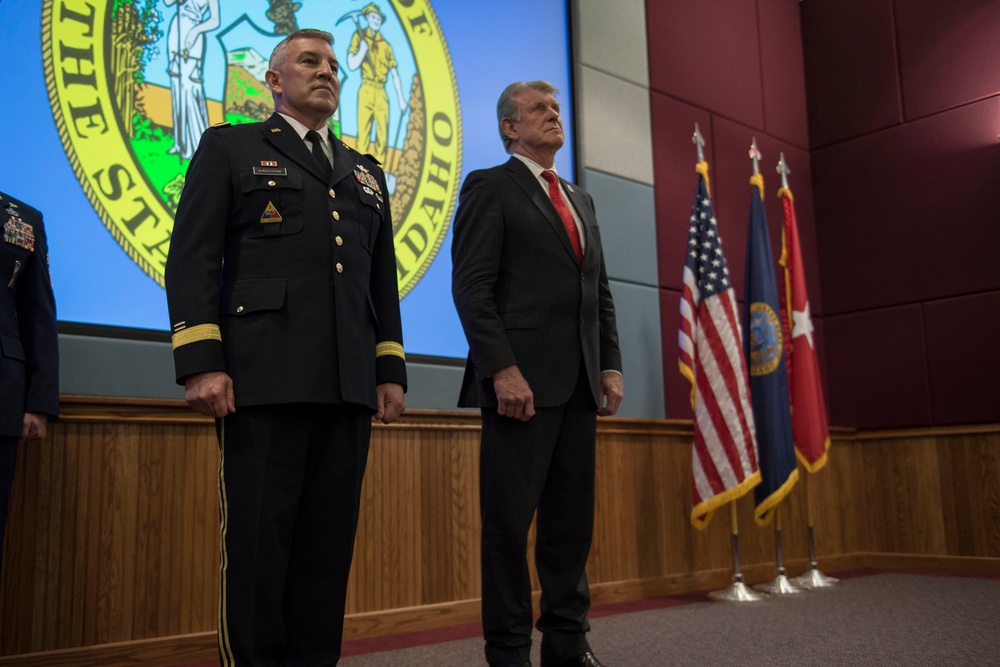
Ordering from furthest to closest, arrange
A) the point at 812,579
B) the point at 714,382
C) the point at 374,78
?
the point at 812,579 → the point at 714,382 → the point at 374,78

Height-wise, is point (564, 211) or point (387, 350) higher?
point (564, 211)

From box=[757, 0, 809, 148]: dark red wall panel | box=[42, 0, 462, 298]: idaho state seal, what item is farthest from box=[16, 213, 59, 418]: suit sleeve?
box=[757, 0, 809, 148]: dark red wall panel

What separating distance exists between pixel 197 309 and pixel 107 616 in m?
1.28

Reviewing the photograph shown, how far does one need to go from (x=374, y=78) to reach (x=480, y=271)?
1.52 meters

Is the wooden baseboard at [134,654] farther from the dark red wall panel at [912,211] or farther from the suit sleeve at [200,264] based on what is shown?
the dark red wall panel at [912,211]

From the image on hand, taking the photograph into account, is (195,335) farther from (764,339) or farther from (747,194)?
(747,194)

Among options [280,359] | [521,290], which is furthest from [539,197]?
[280,359]

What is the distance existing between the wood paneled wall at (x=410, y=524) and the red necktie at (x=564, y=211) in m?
1.12

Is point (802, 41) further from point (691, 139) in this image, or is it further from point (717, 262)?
point (717, 262)

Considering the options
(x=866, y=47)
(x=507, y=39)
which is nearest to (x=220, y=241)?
(x=507, y=39)

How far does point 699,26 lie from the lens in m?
4.77

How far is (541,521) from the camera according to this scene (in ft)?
6.67

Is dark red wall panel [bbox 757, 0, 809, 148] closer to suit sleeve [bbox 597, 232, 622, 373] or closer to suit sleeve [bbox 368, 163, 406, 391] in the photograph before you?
suit sleeve [bbox 597, 232, 622, 373]

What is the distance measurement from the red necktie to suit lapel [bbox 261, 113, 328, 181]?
0.68 meters
